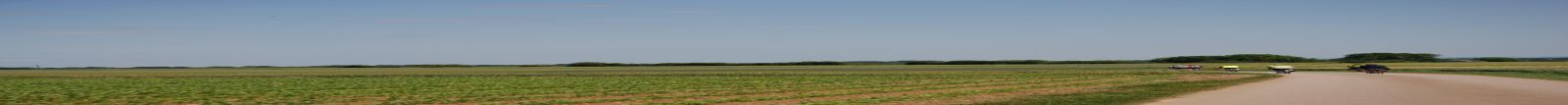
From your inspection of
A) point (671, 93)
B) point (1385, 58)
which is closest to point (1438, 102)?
point (671, 93)

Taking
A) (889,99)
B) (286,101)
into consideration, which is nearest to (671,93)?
(889,99)

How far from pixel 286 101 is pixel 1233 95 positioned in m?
22.8

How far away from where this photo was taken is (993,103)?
24.9 m

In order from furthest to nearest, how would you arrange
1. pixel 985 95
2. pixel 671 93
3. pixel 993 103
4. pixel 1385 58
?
pixel 1385 58
pixel 671 93
pixel 985 95
pixel 993 103

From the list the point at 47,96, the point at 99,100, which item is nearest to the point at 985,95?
the point at 99,100

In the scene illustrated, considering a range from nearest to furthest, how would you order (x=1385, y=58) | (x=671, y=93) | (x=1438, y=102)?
(x=1438, y=102), (x=671, y=93), (x=1385, y=58)

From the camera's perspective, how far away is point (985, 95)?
94.1 ft

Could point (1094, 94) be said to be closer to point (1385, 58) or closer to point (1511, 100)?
point (1511, 100)

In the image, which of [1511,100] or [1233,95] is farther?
[1233,95]

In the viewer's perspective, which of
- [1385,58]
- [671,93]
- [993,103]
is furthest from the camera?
[1385,58]

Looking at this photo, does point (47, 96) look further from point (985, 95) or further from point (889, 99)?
point (985, 95)

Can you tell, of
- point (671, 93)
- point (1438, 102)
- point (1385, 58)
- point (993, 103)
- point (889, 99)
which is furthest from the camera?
point (1385, 58)

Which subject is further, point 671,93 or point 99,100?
point 671,93

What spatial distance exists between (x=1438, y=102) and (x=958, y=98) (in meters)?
10.1
